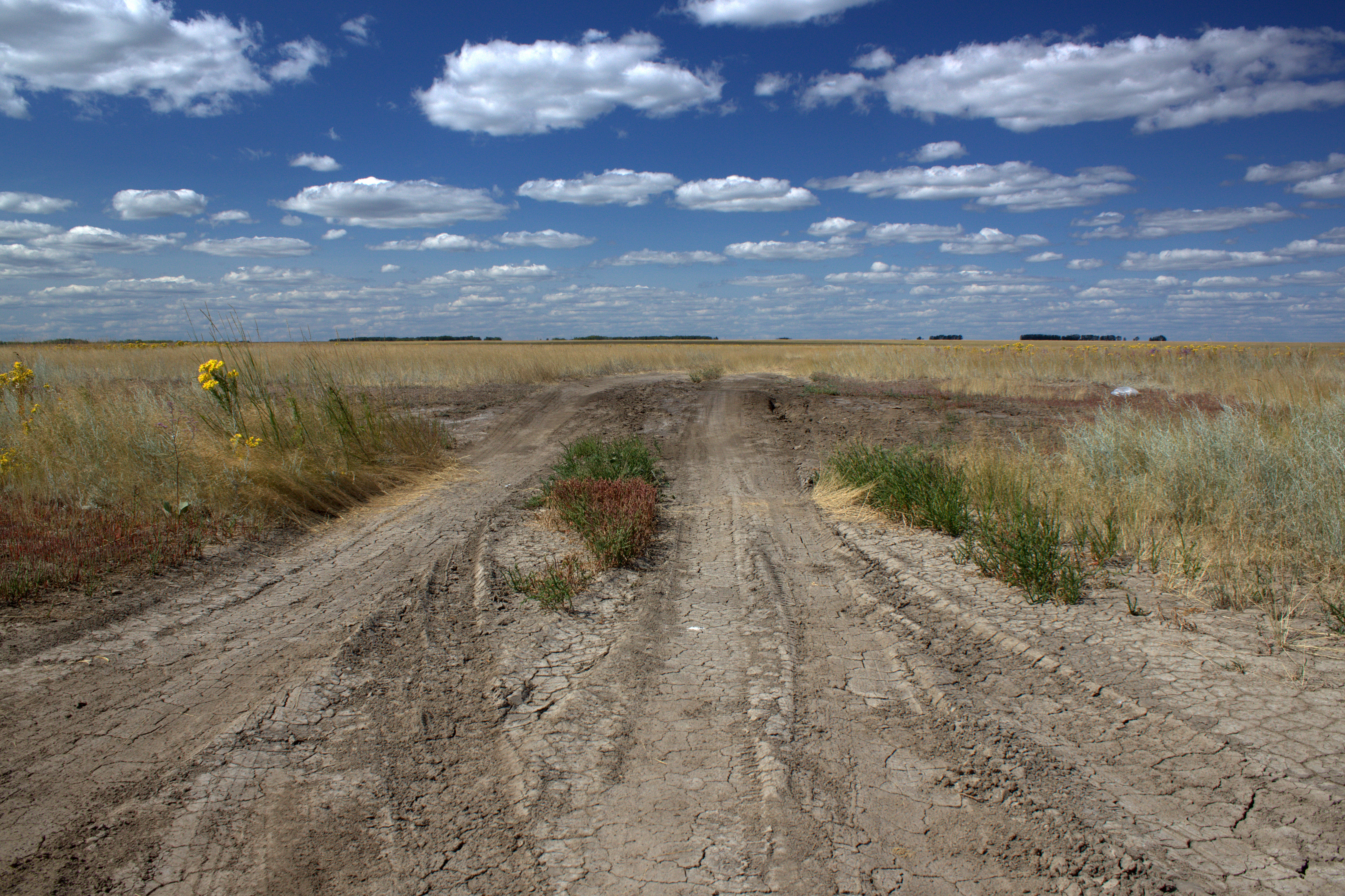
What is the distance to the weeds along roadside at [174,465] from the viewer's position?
5391 millimetres

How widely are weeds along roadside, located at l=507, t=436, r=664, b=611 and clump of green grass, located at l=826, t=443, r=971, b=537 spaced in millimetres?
2367

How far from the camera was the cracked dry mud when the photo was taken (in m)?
2.36

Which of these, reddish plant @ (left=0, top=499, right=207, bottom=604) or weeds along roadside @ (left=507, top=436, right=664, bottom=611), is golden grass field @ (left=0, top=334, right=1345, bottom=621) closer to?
reddish plant @ (left=0, top=499, right=207, bottom=604)

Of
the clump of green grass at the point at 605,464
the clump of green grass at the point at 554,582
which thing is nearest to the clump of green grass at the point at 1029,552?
the clump of green grass at the point at 554,582

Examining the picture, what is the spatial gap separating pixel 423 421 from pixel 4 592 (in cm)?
705

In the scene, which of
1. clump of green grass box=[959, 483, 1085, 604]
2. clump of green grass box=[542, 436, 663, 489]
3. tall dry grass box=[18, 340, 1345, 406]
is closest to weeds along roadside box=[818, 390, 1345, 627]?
clump of green grass box=[959, 483, 1085, 604]

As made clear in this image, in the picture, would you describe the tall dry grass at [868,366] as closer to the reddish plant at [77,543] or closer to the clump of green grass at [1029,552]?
the reddish plant at [77,543]

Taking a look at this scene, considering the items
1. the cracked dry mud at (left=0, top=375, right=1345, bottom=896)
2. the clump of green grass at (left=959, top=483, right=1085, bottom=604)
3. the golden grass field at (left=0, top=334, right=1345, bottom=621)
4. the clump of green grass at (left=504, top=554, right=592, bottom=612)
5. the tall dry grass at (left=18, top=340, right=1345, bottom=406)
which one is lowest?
the cracked dry mud at (left=0, top=375, right=1345, bottom=896)

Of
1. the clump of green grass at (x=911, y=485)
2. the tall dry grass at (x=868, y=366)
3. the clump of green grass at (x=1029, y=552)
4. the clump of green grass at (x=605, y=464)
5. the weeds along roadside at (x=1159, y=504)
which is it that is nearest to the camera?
the weeds along roadside at (x=1159, y=504)

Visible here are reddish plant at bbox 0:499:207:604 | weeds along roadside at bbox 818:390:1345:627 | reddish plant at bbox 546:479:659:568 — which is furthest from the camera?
reddish plant at bbox 546:479:659:568

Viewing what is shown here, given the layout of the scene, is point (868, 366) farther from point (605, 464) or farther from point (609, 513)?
point (609, 513)

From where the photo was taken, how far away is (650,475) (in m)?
8.72

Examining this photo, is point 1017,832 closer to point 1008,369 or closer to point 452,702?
point 452,702

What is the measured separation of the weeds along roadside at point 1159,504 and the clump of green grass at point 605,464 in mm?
2327
